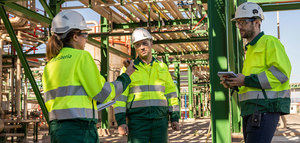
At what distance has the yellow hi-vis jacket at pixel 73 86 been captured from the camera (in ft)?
9.46

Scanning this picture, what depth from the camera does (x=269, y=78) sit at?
10.2 ft

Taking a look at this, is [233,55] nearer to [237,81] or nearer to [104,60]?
[237,81]

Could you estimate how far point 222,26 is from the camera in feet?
16.4

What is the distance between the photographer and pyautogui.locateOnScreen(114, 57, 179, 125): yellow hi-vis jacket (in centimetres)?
421

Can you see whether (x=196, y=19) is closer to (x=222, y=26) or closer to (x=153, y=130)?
(x=222, y=26)

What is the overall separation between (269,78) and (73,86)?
1.69 meters

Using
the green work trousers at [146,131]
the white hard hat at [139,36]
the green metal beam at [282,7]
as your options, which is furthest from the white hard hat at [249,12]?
the green metal beam at [282,7]

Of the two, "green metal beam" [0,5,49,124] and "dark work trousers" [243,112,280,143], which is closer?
"dark work trousers" [243,112,280,143]

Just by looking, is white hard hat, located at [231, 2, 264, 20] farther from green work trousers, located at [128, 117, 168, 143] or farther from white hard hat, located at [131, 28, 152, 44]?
green work trousers, located at [128, 117, 168, 143]

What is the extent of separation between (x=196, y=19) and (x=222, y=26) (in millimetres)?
8157

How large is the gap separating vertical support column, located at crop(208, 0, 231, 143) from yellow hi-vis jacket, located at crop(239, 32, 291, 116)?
5.24 ft

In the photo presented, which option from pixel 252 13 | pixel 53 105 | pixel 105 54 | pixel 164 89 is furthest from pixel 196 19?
pixel 53 105

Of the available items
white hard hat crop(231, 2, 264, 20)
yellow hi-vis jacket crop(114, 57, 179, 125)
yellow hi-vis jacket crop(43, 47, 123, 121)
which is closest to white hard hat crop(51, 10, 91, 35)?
yellow hi-vis jacket crop(43, 47, 123, 121)

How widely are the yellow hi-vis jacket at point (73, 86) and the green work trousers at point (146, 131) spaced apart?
1.25m
